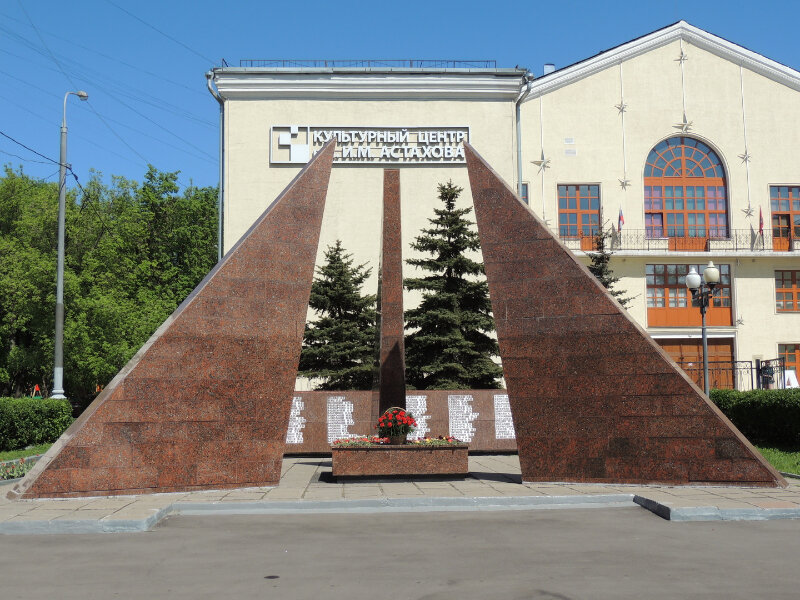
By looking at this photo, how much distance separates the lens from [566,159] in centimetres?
3106

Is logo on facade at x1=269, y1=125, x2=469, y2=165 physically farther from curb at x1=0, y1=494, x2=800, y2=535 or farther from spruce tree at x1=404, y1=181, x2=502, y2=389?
curb at x1=0, y1=494, x2=800, y2=535

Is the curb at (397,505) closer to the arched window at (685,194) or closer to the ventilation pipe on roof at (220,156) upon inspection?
the ventilation pipe on roof at (220,156)

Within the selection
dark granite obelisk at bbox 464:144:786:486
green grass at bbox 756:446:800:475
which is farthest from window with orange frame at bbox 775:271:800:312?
dark granite obelisk at bbox 464:144:786:486

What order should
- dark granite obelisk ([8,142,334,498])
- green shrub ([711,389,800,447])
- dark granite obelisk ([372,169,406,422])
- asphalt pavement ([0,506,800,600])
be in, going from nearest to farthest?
asphalt pavement ([0,506,800,600]), dark granite obelisk ([8,142,334,498]), dark granite obelisk ([372,169,406,422]), green shrub ([711,389,800,447])

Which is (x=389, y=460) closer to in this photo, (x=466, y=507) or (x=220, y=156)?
(x=466, y=507)

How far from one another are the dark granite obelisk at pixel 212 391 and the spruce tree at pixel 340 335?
10255 mm

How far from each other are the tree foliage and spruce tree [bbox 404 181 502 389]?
11.0m

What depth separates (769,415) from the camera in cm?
1623

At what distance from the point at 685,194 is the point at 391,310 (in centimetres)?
2176

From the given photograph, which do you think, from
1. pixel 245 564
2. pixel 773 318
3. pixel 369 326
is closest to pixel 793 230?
pixel 773 318

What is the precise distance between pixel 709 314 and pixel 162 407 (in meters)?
25.7

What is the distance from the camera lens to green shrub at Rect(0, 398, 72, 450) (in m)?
17.2

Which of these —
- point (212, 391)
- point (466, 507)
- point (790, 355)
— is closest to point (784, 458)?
point (466, 507)

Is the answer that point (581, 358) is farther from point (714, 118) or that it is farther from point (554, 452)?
point (714, 118)
